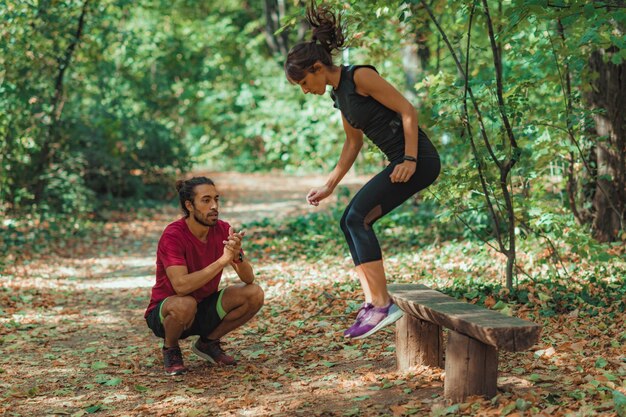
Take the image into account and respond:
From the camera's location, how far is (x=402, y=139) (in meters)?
4.28

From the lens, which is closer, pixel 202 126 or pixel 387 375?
pixel 387 375

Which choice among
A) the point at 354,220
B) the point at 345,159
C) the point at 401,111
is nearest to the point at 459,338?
the point at 354,220

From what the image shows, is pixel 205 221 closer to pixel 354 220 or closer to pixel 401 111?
pixel 354 220

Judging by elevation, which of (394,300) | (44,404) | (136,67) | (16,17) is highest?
(136,67)

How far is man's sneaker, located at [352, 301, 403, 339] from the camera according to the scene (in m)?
4.34

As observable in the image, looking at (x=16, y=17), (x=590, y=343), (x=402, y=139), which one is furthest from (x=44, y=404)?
(x=16, y=17)

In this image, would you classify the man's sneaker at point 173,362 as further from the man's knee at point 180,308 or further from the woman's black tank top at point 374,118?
the woman's black tank top at point 374,118

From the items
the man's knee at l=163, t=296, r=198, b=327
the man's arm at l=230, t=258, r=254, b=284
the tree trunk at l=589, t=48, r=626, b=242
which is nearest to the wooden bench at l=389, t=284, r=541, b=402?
the man's arm at l=230, t=258, r=254, b=284

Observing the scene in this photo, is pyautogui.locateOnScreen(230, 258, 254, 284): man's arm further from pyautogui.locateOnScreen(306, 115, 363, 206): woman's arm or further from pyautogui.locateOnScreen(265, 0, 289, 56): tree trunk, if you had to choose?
pyautogui.locateOnScreen(265, 0, 289, 56): tree trunk

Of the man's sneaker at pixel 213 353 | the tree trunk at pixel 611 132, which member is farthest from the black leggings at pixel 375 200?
the tree trunk at pixel 611 132

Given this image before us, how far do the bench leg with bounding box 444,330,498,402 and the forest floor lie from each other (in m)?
0.07

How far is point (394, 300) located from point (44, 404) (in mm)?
2269

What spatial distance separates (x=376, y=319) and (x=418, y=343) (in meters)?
0.31

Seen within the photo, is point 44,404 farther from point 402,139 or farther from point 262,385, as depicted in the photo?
point 402,139
